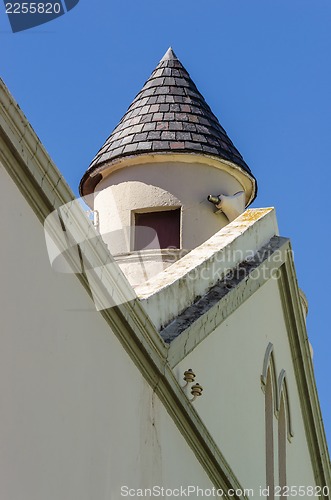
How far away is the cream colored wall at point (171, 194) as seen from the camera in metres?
15.5

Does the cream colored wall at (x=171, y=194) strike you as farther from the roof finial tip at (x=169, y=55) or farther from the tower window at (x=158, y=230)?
the roof finial tip at (x=169, y=55)

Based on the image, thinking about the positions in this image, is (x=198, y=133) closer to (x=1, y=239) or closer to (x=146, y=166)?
(x=146, y=166)

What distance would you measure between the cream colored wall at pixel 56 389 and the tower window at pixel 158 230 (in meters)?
6.46

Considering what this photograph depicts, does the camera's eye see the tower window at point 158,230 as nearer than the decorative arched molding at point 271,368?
No

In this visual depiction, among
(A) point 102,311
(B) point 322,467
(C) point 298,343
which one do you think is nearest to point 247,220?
(C) point 298,343

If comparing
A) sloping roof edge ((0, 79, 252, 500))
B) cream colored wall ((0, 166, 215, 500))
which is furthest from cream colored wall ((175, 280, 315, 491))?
cream colored wall ((0, 166, 215, 500))

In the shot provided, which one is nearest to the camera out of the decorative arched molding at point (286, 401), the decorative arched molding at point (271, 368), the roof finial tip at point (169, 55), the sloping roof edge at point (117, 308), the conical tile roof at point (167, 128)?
the sloping roof edge at point (117, 308)

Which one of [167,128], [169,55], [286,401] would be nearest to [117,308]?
[286,401]

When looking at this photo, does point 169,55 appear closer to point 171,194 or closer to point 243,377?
point 171,194

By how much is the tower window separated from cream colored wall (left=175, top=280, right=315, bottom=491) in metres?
2.16

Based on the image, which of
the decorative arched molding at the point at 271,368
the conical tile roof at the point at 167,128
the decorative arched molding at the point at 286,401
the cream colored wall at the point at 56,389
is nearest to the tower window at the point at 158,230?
the conical tile roof at the point at 167,128

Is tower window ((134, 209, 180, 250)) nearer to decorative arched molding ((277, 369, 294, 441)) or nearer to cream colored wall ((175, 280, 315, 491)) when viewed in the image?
cream colored wall ((175, 280, 315, 491))

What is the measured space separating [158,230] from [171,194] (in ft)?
1.63

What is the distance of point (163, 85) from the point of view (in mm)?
17250
